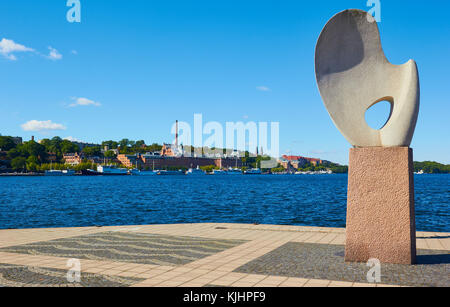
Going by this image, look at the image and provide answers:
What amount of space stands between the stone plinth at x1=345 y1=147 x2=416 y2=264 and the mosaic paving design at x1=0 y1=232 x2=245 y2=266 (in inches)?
119

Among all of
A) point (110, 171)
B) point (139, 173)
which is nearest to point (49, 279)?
point (110, 171)

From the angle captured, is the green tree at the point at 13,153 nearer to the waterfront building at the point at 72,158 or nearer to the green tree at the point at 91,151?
the waterfront building at the point at 72,158

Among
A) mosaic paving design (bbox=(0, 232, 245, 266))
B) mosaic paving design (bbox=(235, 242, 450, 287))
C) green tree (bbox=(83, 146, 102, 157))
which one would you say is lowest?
mosaic paving design (bbox=(0, 232, 245, 266))

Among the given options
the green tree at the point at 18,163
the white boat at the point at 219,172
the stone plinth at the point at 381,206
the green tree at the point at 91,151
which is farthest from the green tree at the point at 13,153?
the stone plinth at the point at 381,206

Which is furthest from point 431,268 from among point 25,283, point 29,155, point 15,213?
point 29,155

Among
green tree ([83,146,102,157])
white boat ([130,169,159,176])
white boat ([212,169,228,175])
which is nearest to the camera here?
white boat ([130,169,159,176])

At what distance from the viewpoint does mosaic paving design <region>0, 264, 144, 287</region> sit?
613cm

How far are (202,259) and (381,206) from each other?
352cm

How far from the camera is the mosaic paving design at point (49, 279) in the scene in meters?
6.13

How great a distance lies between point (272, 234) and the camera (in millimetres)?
11680

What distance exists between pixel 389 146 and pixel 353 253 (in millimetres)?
2128

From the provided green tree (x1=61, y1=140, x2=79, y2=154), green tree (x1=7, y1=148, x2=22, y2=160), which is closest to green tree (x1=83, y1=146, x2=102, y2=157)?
green tree (x1=61, y1=140, x2=79, y2=154)

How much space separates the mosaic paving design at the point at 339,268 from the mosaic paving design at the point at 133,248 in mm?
1487

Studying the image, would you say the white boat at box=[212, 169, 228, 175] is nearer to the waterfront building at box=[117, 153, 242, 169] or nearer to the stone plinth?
the waterfront building at box=[117, 153, 242, 169]
